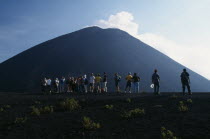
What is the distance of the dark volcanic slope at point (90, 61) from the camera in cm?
7062

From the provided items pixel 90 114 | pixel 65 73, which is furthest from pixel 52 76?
pixel 90 114

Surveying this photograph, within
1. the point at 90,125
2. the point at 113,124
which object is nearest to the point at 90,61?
the point at 113,124

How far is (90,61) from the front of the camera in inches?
3091

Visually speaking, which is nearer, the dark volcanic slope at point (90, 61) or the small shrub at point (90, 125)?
the small shrub at point (90, 125)

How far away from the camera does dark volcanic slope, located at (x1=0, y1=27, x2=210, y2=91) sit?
70.6m

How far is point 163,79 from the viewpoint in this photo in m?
71.6

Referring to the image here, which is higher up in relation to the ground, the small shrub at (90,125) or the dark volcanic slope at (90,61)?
the dark volcanic slope at (90,61)

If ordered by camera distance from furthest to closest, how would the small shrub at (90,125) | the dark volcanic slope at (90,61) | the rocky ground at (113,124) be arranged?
the dark volcanic slope at (90,61) → the small shrub at (90,125) → the rocky ground at (113,124)

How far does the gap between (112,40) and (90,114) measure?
82.8 m

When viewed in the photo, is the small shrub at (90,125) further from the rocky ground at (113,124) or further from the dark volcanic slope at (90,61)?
the dark volcanic slope at (90,61)

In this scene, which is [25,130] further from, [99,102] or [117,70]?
[117,70]

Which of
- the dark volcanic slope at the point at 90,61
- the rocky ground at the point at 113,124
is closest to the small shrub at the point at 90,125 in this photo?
the rocky ground at the point at 113,124

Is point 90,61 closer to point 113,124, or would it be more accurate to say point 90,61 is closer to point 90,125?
point 113,124

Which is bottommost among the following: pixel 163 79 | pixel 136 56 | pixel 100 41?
pixel 163 79
